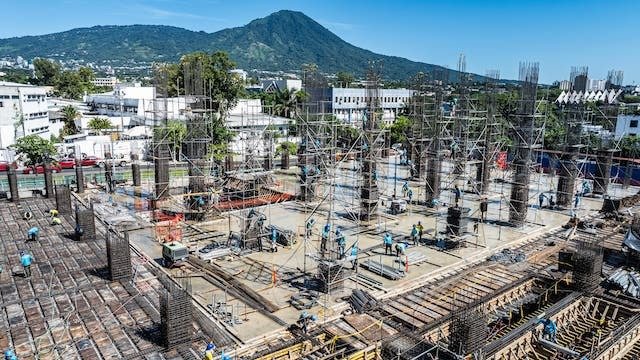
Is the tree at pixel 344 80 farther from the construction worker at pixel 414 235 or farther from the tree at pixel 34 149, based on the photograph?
the construction worker at pixel 414 235

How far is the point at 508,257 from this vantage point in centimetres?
2059

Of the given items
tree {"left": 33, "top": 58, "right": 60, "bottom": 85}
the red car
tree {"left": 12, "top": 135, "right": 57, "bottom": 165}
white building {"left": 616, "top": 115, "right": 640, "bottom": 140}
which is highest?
tree {"left": 33, "top": 58, "right": 60, "bottom": 85}

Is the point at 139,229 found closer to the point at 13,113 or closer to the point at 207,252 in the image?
the point at 207,252

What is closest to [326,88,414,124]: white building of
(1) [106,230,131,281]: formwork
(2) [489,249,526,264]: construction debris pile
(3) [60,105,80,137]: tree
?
(3) [60,105,80,137]: tree

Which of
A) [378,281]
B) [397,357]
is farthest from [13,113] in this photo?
[397,357]

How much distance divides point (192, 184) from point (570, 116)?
2382 centimetres

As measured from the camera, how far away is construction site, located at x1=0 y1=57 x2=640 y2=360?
12.6 m

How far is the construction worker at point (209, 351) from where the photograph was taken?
36.5 feet

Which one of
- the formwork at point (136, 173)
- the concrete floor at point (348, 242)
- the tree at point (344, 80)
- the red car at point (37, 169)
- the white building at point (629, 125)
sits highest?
the tree at point (344, 80)

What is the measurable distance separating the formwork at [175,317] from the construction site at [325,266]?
0.11ft

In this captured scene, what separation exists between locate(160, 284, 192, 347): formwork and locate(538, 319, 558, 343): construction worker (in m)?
10.3

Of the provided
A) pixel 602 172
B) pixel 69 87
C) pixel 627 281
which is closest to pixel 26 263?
pixel 627 281

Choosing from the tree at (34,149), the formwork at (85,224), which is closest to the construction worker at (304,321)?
the formwork at (85,224)

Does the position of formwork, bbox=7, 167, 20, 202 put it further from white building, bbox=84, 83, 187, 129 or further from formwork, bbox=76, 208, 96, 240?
white building, bbox=84, 83, 187, 129
